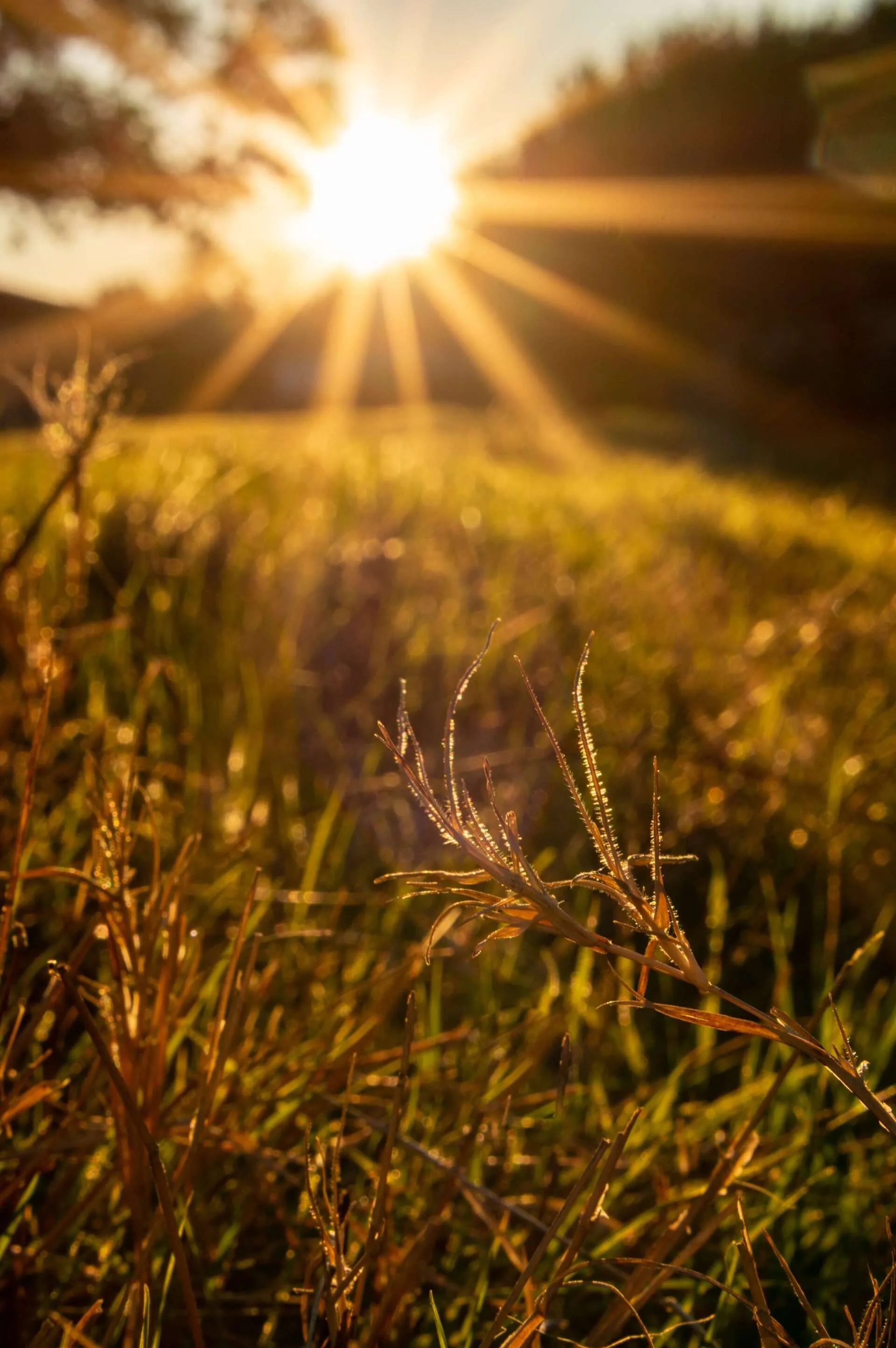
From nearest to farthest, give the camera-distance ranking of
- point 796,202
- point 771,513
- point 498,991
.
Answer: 1. point 498,991
2. point 771,513
3. point 796,202

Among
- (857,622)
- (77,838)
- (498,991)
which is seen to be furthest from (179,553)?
(857,622)

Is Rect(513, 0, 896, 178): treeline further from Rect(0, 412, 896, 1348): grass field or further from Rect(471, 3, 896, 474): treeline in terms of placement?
Rect(0, 412, 896, 1348): grass field

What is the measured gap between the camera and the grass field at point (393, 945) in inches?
27.4

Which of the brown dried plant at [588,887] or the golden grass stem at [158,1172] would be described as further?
the golden grass stem at [158,1172]

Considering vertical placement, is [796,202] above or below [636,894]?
above

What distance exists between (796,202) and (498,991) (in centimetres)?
1436

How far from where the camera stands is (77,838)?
1.21 m

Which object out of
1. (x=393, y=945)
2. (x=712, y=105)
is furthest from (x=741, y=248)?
(x=393, y=945)

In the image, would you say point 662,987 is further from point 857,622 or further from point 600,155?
point 600,155

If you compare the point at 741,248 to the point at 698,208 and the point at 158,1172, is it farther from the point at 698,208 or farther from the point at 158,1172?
the point at 158,1172

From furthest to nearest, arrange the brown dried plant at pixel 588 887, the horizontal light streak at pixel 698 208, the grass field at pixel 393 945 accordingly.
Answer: the horizontal light streak at pixel 698 208, the grass field at pixel 393 945, the brown dried plant at pixel 588 887

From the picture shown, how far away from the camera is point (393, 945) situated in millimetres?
1174

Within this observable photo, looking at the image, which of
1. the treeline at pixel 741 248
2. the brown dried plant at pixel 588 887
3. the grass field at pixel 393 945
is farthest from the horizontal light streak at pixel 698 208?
the brown dried plant at pixel 588 887

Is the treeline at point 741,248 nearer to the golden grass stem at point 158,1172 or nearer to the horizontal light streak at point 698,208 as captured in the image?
the horizontal light streak at point 698,208
